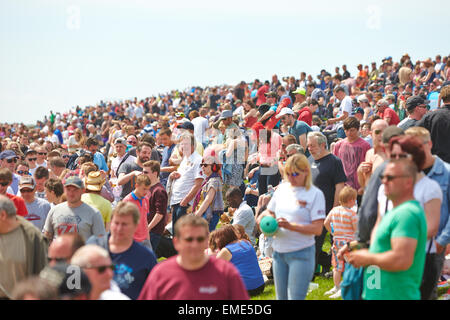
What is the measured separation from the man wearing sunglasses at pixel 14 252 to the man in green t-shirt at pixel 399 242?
292 centimetres

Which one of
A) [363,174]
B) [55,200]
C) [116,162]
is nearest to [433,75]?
[116,162]

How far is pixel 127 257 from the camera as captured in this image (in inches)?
183

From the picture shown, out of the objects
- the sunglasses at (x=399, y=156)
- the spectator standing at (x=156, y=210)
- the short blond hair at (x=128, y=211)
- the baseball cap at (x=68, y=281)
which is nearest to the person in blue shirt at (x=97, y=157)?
the spectator standing at (x=156, y=210)

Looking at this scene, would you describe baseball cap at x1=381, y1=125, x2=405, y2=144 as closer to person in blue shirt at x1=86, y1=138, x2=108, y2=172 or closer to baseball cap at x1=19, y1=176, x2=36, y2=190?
baseball cap at x1=19, y1=176, x2=36, y2=190

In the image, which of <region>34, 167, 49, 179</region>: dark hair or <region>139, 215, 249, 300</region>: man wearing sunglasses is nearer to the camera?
<region>139, 215, 249, 300</region>: man wearing sunglasses

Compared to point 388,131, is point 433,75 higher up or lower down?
higher up

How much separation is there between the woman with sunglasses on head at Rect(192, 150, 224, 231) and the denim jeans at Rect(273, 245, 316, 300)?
3141mm

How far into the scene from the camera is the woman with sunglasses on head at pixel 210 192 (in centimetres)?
819

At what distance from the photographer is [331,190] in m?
7.19

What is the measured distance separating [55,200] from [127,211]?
2.93 m

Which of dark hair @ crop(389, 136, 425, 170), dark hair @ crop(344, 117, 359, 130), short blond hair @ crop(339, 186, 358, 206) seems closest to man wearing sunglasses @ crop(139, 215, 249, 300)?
dark hair @ crop(389, 136, 425, 170)

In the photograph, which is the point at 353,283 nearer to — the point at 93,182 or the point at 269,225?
the point at 269,225

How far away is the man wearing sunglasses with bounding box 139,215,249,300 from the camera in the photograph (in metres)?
3.70
